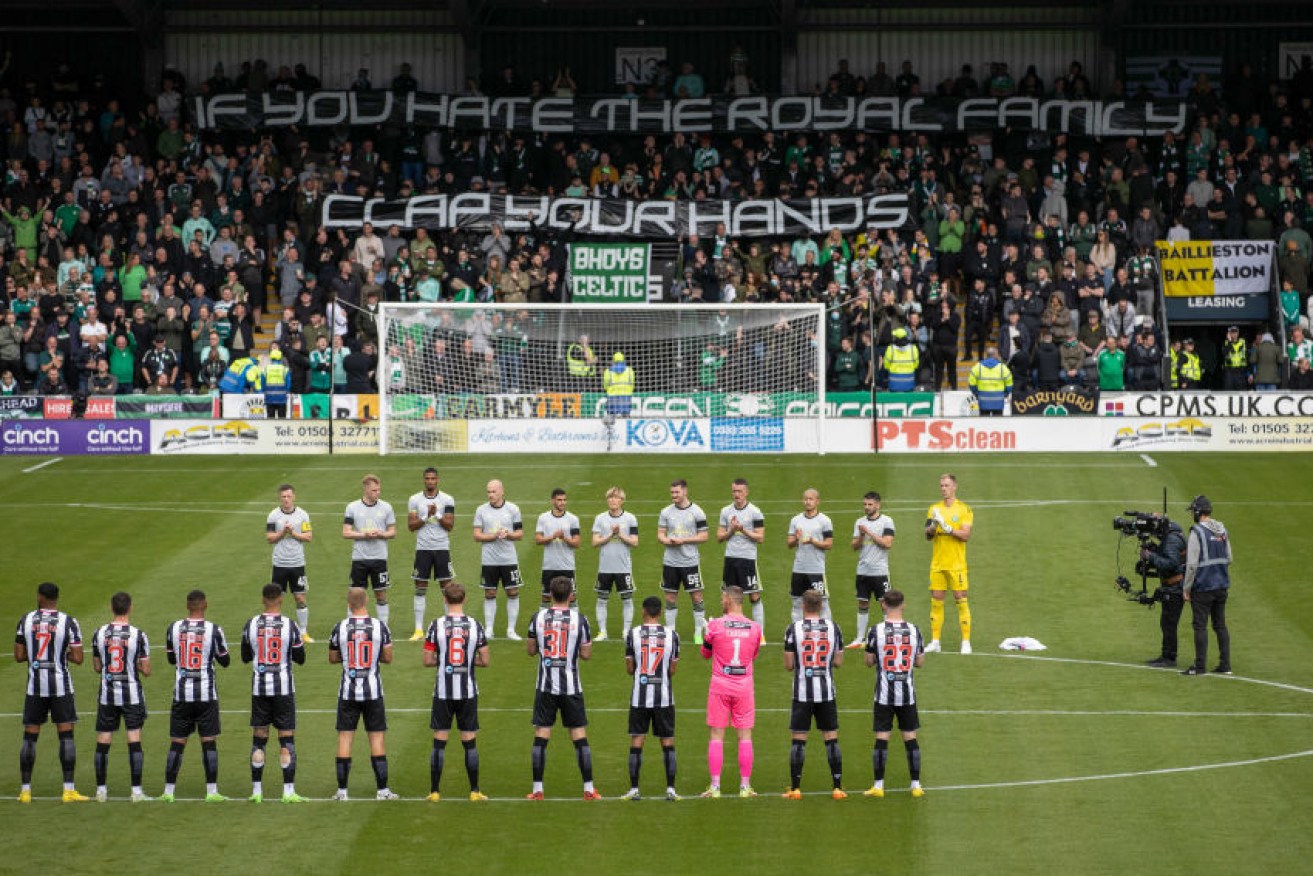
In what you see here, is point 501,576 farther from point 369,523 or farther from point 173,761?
point 173,761

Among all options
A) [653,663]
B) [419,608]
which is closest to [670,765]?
[653,663]

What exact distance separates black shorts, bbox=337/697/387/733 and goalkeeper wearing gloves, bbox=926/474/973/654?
23.9 feet

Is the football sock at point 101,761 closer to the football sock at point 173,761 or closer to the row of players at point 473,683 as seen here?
the row of players at point 473,683

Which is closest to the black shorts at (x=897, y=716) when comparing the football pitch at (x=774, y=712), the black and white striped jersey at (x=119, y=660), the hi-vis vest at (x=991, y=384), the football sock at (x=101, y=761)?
the football pitch at (x=774, y=712)

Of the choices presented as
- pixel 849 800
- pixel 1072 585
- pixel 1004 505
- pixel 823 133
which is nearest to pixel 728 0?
pixel 823 133

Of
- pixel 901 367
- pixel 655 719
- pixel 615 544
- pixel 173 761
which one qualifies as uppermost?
pixel 901 367

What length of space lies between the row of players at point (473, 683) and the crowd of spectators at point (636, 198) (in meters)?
19.4

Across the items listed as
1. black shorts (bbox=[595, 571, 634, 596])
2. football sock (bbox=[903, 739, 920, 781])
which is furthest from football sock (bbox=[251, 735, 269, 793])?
black shorts (bbox=[595, 571, 634, 596])

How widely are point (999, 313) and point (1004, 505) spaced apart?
10365 mm

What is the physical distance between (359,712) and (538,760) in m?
1.57

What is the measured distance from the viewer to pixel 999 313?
133 ft

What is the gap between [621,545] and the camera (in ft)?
73.7

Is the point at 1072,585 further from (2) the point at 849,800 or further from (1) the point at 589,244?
(1) the point at 589,244

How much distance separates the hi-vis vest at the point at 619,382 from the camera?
36.3 metres
